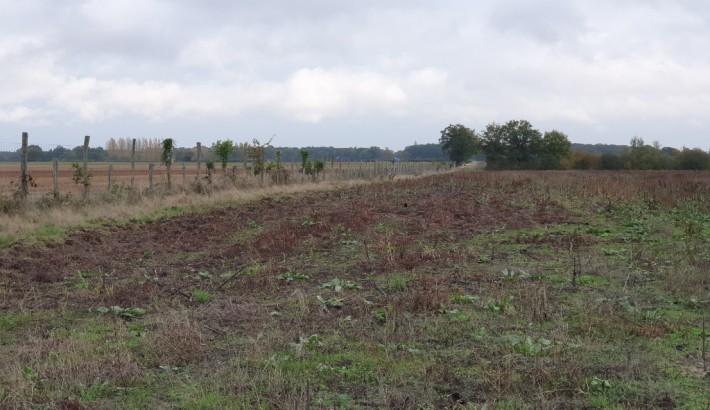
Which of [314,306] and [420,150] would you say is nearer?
[314,306]

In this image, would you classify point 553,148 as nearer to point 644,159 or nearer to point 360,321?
point 644,159

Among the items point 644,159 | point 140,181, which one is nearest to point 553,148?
point 644,159

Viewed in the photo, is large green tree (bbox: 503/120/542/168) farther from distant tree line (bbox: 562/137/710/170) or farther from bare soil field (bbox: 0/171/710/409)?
bare soil field (bbox: 0/171/710/409)

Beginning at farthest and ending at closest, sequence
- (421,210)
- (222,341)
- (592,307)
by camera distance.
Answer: (421,210)
(592,307)
(222,341)

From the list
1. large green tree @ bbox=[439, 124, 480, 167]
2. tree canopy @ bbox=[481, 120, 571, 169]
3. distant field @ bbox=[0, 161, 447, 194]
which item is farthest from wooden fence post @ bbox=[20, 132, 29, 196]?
large green tree @ bbox=[439, 124, 480, 167]

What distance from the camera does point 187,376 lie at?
19.4 feet

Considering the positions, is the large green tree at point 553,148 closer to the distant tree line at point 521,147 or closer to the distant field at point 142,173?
the distant tree line at point 521,147

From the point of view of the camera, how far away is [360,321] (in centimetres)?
770

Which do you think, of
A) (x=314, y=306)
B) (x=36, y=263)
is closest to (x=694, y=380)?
(x=314, y=306)

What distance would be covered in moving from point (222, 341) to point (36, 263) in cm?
701

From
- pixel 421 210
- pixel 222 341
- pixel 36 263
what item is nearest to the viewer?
pixel 222 341

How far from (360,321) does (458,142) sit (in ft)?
344

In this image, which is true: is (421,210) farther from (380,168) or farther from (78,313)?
(380,168)

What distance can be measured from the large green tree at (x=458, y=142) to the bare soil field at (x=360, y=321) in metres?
95.6
